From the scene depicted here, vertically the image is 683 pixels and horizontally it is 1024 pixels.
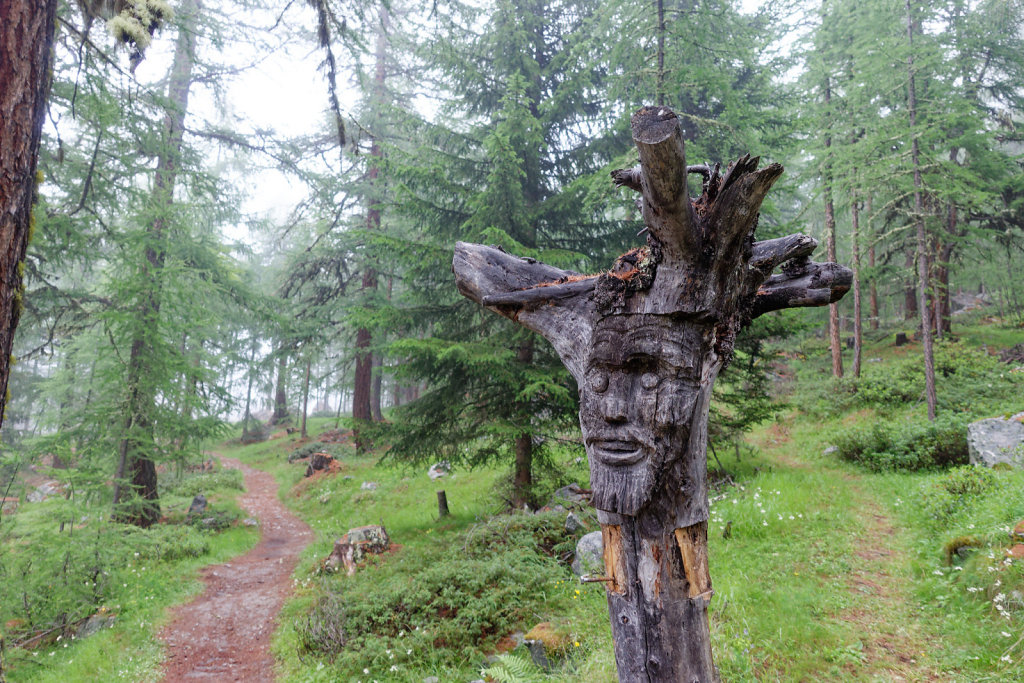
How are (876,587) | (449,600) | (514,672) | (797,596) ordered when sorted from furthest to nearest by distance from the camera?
1. (449,600)
2. (876,587)
3. (797,596)
4. (514,672)

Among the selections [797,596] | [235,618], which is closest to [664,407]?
[797,596]

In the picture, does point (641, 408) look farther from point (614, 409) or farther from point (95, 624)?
point (95, 624)

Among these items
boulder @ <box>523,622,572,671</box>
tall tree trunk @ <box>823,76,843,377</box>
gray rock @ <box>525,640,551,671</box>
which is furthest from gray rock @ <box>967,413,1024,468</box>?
tall tree trunk @ <box>823,76,843,377</box>

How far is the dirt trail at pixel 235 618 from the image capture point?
21.1ft

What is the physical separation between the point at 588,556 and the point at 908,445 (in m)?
8.06

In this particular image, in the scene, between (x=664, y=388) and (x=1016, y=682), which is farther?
(x=1016, y=682)

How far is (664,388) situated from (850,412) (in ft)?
51.7

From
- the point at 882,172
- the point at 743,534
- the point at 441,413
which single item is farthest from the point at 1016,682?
the point at 882,172

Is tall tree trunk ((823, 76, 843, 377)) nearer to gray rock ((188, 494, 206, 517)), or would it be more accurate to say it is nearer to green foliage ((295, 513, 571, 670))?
green foliage ((295, 513, 571, 670))

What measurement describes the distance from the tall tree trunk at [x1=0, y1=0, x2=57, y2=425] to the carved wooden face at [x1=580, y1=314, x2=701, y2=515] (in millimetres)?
3290

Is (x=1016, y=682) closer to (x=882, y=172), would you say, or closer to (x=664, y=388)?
(x=664, y=388)

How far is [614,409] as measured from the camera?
2648 millimetres

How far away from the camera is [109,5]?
393 cm

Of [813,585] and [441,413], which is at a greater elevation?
[441,413]
